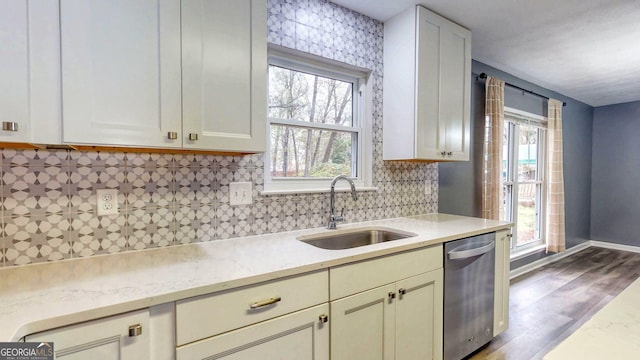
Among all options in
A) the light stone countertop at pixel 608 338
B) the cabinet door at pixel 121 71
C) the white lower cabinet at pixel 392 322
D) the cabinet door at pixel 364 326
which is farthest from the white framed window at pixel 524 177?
the cabinet door at pixel 121 71

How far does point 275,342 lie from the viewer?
1.17m

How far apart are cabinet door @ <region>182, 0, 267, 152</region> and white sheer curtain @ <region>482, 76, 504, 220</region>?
8.27 ft

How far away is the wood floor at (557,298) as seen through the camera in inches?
87.5

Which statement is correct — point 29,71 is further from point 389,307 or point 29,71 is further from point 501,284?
point 501,284

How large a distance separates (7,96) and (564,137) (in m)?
5.75

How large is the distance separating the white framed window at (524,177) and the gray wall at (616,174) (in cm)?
179

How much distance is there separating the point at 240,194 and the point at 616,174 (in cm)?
616

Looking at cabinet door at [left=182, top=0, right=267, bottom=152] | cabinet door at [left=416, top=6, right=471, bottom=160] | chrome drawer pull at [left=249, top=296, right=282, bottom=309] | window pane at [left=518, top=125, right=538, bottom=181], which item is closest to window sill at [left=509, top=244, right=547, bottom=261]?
window pane at [left=518, top=125, right=538, bottom=181]

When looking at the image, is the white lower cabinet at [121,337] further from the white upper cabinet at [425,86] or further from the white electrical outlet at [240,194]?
the white upper cabinet at [425,86]

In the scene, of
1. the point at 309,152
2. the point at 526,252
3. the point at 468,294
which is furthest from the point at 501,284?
the point at 526,252

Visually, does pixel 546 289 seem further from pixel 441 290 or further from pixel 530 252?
pixel 441 290

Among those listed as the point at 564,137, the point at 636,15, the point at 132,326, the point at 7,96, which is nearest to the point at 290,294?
the point at 132,326

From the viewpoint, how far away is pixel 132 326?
0.90 m

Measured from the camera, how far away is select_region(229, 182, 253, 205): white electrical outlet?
5.46 feet
